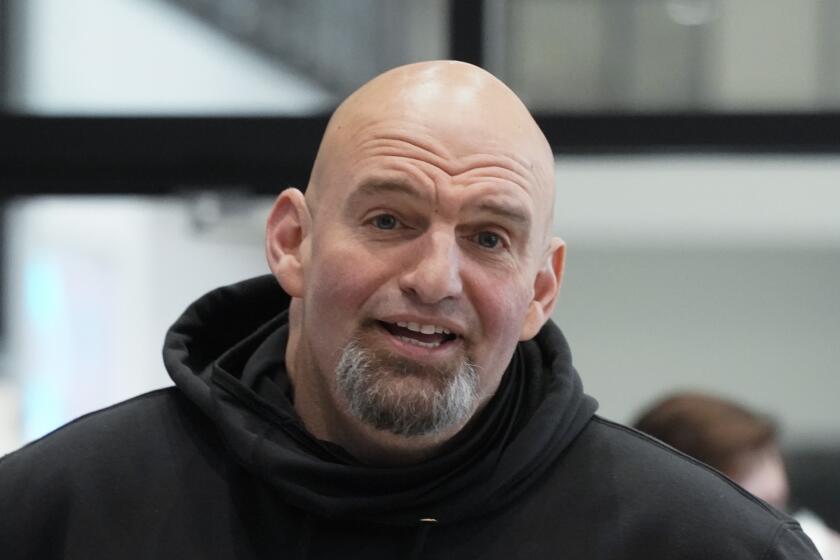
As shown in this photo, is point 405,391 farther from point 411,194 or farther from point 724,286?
point 724,286

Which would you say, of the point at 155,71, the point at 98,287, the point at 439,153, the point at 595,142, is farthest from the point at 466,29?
the point at 439,153

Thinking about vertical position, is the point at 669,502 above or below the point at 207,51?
below

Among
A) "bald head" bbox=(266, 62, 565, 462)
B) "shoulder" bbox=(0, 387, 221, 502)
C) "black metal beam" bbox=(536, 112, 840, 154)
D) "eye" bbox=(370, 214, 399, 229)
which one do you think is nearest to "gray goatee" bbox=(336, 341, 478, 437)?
"bald head" bbox=(266, 62, 565, 462)

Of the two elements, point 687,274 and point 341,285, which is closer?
point 341,285

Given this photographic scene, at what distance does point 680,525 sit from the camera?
5.08 ft

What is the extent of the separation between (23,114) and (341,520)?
7.43 feet

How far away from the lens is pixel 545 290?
5.47 feet

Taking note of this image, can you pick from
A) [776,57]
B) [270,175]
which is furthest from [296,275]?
[776,57]

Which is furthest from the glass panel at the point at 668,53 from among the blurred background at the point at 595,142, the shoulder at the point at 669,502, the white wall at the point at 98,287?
the shoulder at the point at 669,502

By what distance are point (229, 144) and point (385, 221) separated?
2088 millimetres

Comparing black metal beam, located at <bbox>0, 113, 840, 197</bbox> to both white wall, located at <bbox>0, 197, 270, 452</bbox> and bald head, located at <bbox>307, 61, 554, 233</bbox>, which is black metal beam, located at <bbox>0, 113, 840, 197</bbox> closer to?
white wall, located at <bbox>0, 197, 270, 452</bbox>

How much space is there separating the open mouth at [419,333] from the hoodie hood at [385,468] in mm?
114

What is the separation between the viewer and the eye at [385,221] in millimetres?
1538

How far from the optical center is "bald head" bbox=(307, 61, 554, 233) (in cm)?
156
